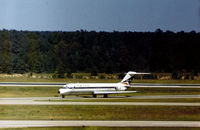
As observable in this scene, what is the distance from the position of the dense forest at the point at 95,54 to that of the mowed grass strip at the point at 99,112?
7163 cm

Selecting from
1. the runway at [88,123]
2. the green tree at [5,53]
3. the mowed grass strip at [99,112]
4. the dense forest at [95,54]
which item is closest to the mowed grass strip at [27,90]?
the mowed grass strip at [99,112]

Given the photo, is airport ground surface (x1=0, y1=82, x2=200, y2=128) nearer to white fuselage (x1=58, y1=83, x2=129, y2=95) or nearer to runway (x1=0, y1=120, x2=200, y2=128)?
runway (x1=0, y1=120, x2=200, y2=128)

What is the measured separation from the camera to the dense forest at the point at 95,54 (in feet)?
392

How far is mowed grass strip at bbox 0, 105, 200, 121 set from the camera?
1422 inches

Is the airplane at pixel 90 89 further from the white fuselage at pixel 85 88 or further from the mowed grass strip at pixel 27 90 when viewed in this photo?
the mowed grass strip at pixel 27 90

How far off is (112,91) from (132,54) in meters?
80.8

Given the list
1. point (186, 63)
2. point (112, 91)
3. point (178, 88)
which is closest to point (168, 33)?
point (186, 63)

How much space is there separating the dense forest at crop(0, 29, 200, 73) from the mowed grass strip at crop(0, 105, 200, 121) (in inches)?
2820

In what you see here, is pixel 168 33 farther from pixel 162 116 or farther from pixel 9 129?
pixel 9 129

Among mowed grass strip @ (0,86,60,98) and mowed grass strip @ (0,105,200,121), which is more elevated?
mowed grass strip @ (0,86,60,98)

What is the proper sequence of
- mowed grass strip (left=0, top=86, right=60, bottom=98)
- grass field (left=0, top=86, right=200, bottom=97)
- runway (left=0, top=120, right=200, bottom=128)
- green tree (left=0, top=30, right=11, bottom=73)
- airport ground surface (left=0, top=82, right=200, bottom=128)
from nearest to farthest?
runway (left=0, top=120, right=200, bottom=128), airport ground surface (left=0, top=82, right=200, bottom=128), mowed grass strip (left=0, top=86, right=60, bottom=98), grass field (left=0, top=86, right=200, bottom=97), green tree (left=0, top=30, right=11, bottom=73)

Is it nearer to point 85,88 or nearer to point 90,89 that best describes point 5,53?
point 85,88

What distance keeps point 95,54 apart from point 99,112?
312 ft

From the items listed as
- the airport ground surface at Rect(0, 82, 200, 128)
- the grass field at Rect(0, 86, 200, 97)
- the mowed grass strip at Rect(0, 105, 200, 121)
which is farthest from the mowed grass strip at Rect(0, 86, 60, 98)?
the mowed grass strip at Rect(0, 105, 200, 121)
